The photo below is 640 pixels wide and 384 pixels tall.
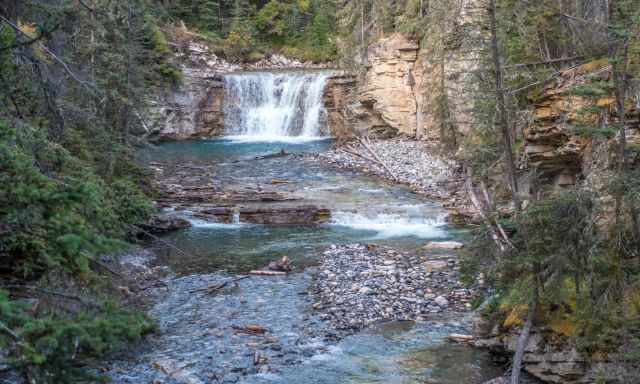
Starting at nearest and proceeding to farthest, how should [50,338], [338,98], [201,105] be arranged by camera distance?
1. [50,338]
2. [338,98]
3. [201,105]

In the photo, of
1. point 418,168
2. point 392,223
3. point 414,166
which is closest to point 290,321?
point 392,223

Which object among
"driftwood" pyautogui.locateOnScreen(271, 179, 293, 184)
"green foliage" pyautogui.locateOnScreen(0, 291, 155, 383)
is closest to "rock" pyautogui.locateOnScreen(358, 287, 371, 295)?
"green foliage" pyautogui.locateOnScreen(0, 291, 155, 383)

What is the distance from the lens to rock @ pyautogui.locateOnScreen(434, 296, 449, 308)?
10.4 meters

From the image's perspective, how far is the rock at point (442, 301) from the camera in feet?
34.0

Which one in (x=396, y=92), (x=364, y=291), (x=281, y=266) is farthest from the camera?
(x=396, y=92)

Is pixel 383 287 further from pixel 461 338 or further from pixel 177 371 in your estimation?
pixel 177 371

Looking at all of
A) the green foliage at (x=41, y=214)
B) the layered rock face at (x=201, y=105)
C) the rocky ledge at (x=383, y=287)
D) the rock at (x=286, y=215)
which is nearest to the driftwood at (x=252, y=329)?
the rocky ledge at (x=383, y=287)

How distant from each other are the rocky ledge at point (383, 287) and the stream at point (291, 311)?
28cm

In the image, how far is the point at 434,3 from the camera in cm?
2233

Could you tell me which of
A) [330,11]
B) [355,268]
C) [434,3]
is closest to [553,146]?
[355,268]

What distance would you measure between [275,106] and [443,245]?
790 inches

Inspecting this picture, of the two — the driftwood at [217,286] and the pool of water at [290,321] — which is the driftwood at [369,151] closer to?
the pool of water at [290,321]

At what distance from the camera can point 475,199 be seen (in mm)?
16406

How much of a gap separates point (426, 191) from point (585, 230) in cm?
1211
